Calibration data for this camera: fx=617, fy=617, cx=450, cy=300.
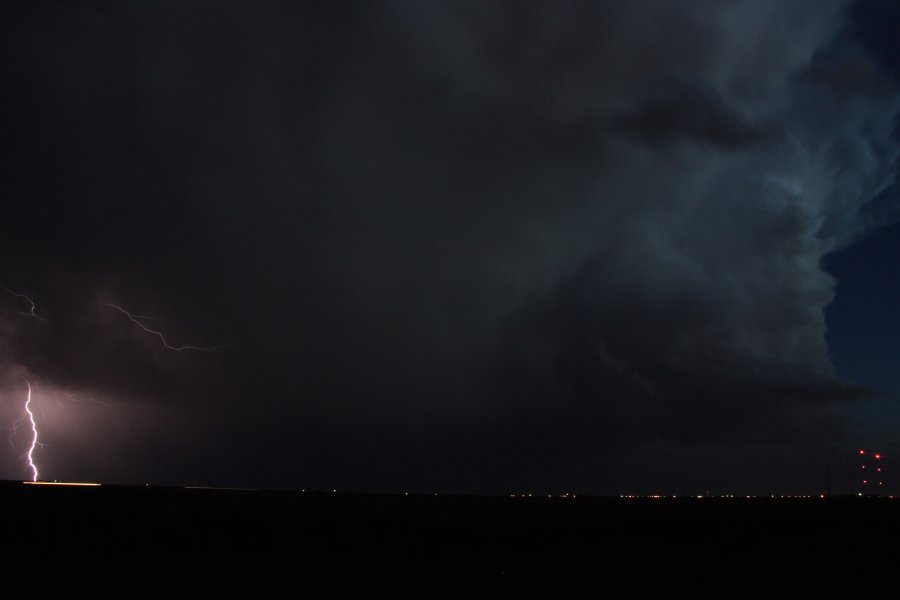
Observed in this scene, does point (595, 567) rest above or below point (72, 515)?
below

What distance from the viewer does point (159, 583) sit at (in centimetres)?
1442

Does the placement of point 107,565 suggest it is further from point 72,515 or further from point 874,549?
point 874,549

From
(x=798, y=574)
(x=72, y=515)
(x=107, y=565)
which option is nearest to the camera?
(x=107, y=565)

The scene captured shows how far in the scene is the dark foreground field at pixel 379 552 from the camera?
609 inches

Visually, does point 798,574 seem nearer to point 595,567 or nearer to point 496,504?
point 595,567

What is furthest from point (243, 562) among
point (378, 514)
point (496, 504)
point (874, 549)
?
point (874, 549)

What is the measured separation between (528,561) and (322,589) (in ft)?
26.1

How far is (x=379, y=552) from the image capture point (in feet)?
66.2

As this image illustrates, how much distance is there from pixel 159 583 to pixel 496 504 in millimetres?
22036

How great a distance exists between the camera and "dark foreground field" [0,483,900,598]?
1548 centimetres

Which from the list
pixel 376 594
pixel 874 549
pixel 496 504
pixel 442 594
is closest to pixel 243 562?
pixel 376 594

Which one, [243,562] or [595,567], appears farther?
[595,567]

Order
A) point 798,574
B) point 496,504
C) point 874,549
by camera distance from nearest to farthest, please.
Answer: point 798,574
point 874,549
point 496,504

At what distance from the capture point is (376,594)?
14859mm
